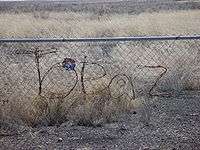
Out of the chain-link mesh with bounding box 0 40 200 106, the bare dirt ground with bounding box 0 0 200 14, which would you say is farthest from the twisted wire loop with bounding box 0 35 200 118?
the bare dirt ground with bounding box 0 0 200 14

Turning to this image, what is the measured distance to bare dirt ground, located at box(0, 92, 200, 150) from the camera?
18.9 feet

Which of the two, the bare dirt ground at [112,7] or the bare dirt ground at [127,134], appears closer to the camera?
the bare dirt ground at [127,134]

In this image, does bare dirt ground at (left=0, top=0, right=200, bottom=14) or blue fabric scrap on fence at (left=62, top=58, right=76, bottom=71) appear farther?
bare dirt ground at (left=0, top=0, right=200, bottom=14)

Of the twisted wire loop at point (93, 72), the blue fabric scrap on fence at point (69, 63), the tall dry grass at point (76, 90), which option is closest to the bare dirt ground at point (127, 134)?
the tall dry grass at point (76, 90)

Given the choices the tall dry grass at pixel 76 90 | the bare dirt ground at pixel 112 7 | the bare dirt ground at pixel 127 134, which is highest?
the bare dirt ground at pixel 112 7

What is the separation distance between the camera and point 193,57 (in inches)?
391

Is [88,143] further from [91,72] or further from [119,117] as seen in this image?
[91,72]

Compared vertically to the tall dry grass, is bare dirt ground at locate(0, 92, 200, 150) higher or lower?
lower

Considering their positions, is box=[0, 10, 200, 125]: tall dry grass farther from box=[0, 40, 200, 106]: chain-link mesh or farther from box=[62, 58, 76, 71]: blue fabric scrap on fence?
box=[62, 58, 76, 71]: blue fabric scrap on fence

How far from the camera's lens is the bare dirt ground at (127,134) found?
5770mm

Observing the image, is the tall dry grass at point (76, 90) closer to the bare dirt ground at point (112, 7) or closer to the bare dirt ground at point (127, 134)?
the bare dirt ground at point (127, 134)

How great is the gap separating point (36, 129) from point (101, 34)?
1183 cm

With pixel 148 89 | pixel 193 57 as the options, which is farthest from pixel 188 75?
pixel 193 57

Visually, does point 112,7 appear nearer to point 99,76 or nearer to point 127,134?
point 99,76
